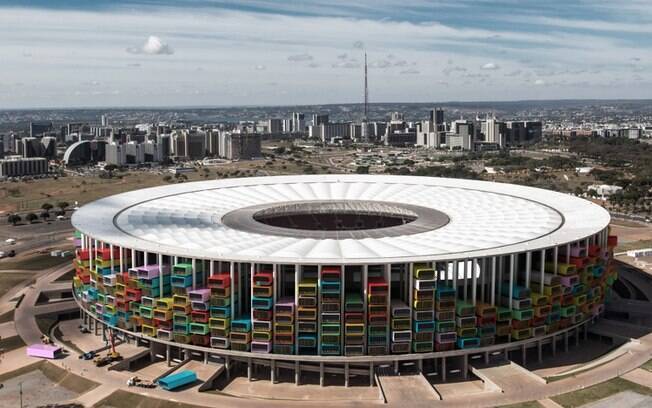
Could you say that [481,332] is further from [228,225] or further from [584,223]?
[228,225]

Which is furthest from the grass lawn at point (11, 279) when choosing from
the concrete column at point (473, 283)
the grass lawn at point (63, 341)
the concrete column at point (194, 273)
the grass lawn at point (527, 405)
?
the grass lawn at point (527, 405)

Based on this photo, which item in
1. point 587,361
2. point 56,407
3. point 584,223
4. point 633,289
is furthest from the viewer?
point 633,289

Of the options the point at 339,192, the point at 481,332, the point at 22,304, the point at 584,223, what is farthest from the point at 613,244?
the point at 22,304

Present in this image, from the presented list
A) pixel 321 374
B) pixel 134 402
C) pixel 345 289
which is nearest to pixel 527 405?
pixel 321 374

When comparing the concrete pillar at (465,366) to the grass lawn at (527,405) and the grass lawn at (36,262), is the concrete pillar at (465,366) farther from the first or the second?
the grass lawn at (36,262)

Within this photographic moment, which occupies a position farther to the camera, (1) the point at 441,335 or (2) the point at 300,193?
(2) the point at 300,193

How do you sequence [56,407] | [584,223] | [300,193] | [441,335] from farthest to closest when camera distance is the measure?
[300,193] < [584,223] < [441,335] < [56,407]

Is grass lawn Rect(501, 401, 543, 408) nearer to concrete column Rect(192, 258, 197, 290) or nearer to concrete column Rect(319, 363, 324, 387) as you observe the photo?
concrete column Rect(319, 363, 324, 387)
